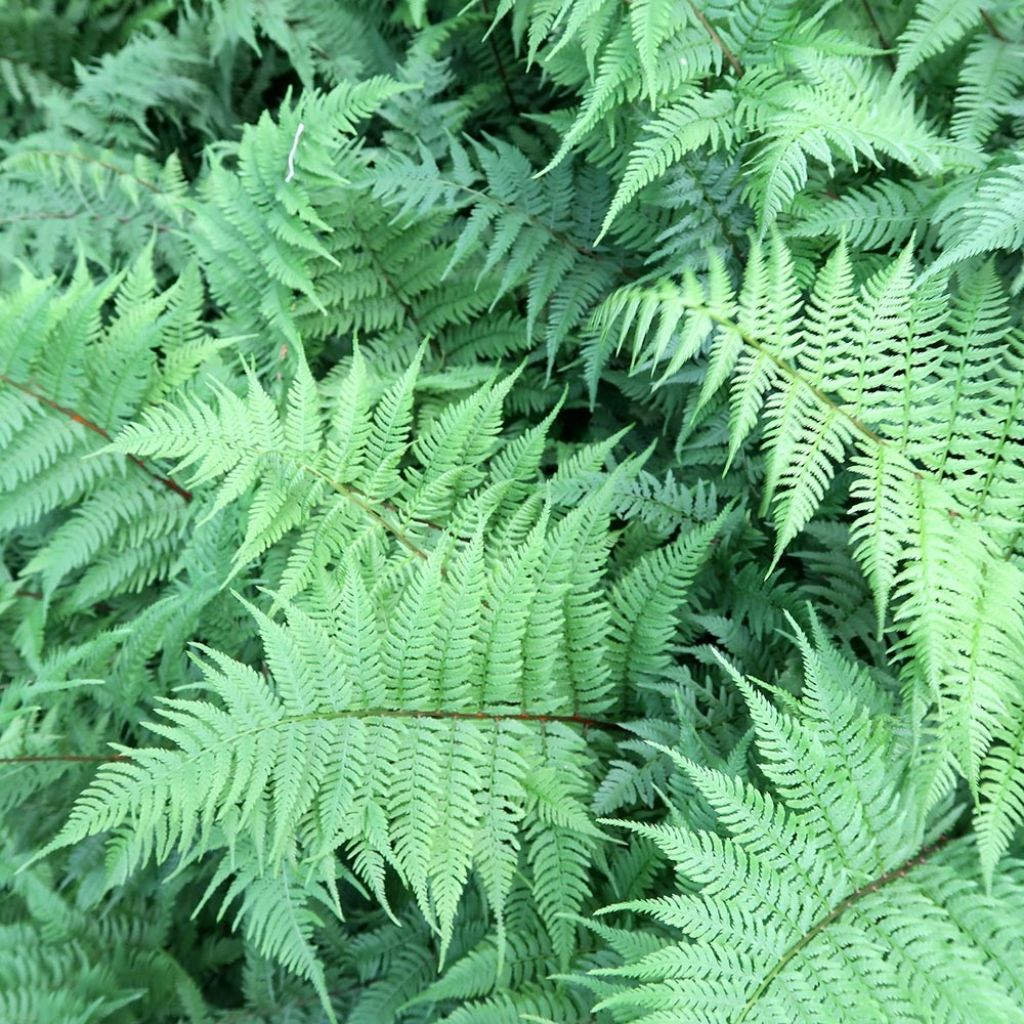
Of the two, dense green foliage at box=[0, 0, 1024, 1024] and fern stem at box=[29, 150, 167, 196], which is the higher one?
fern stem at box=[29, 150, 167, 196]

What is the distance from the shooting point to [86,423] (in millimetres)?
2174

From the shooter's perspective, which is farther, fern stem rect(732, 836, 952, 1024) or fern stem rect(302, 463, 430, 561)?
fern stem rect(302, 463, 430, 561)

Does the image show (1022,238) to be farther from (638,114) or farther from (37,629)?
(37,629)

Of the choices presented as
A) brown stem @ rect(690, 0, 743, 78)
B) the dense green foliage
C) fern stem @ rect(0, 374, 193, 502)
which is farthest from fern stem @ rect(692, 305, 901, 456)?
fern stem @ rect(0, 374, 193, 502)

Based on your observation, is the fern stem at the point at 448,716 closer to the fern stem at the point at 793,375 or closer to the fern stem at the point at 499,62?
the fern stem at the point at 793,375

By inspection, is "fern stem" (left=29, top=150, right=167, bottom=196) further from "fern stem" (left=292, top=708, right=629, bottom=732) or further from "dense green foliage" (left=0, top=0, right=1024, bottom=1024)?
"fern stem" (left=292, top=708, right=629, bottom=732)

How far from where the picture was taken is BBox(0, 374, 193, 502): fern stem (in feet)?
6.99

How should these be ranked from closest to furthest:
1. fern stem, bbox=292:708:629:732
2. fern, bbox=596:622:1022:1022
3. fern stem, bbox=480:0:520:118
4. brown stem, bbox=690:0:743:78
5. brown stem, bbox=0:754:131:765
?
fern, bbox=596:622:1022:1022, fern stem, bbox=292:708:629:732, brown stem, bbox=690:0:743:78, brown stem, bbox=0:754:131:765, fern stem, bbox=480:0:520:118

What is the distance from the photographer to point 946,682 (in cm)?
138

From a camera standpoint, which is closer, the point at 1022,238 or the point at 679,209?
the point at 1022,238

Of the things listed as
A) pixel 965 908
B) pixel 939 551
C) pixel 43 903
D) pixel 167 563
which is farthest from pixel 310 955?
pixel 939 551

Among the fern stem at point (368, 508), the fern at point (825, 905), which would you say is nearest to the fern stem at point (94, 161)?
the fern stem at point (368, 508)

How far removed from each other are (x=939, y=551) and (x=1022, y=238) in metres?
0.57

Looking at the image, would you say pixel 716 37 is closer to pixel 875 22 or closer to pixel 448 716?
pixel 875 22
